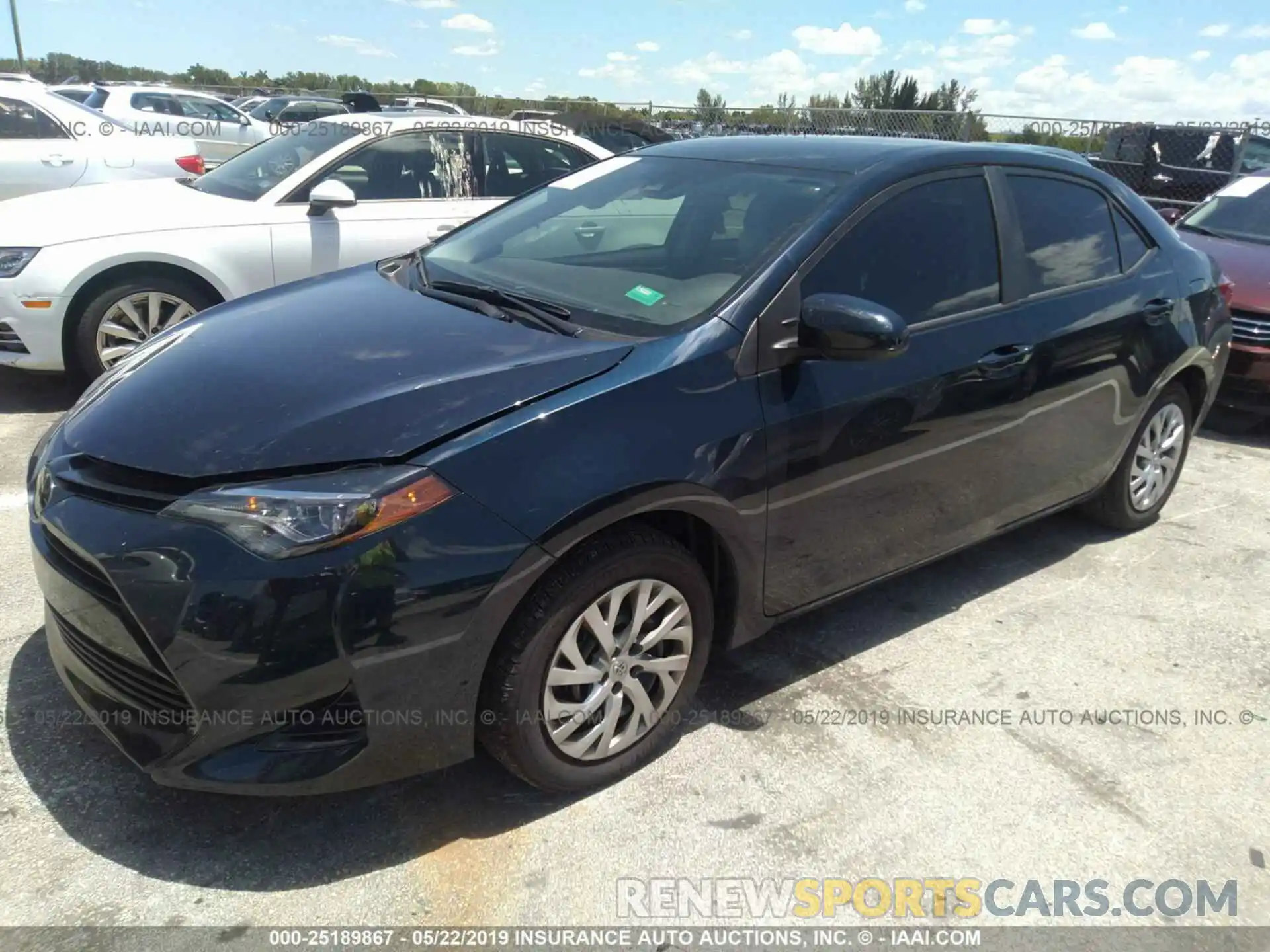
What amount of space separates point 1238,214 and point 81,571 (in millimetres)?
8065

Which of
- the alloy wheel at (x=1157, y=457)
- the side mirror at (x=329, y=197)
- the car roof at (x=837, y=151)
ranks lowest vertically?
the alloy wheel at (x=1157, y=457)

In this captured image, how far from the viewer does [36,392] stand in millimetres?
5781

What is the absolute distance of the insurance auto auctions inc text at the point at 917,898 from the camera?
7.73 feet

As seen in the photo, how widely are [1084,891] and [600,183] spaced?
9.24 feet

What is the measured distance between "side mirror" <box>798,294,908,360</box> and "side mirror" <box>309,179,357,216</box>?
3576mm

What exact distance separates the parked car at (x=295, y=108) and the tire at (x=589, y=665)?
18.7 meters

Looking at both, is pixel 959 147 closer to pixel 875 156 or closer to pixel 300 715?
pixel 875 156

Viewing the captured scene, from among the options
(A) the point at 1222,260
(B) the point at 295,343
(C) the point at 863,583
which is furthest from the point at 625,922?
(A) the point at 1222,260

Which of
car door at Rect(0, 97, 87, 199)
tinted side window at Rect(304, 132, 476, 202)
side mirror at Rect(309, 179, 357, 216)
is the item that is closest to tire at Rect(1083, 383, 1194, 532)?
tinted side window at Rect(304, 132, 476, 202)

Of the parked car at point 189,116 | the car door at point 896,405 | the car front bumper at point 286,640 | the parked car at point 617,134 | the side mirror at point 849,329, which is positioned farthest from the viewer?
the parked car at point 189,116

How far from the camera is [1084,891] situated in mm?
2482

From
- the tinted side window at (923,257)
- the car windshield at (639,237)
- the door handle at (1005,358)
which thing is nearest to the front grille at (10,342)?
the car windshield at (639,237)

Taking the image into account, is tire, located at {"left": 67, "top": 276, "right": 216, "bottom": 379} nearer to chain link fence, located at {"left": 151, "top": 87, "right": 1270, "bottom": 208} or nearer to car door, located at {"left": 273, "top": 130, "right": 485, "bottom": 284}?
car door, located at {"left": 273, "top": 130, "right": 485, "bottom": 284}

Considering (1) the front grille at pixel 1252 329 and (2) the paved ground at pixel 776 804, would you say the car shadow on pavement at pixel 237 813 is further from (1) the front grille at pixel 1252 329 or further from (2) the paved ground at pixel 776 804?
(1) the front grille at pixel 1252 329
